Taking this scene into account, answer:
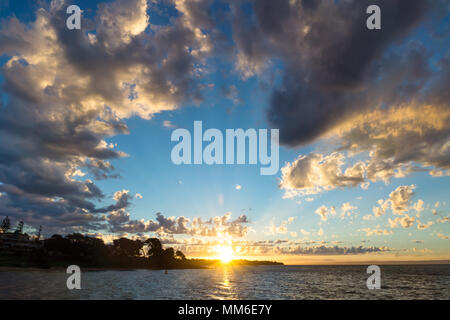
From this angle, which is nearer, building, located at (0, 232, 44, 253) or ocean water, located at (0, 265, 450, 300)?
ocean water, located at (0, 265, 450, 300)

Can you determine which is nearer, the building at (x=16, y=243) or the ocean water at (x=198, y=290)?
the ocean water at (x=198, y=290)

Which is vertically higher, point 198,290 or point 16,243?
point 198,290

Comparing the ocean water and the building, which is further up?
the ocean water

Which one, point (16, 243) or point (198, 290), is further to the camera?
point (16, 243)

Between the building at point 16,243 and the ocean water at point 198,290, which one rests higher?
the ocean water at point 198,290
